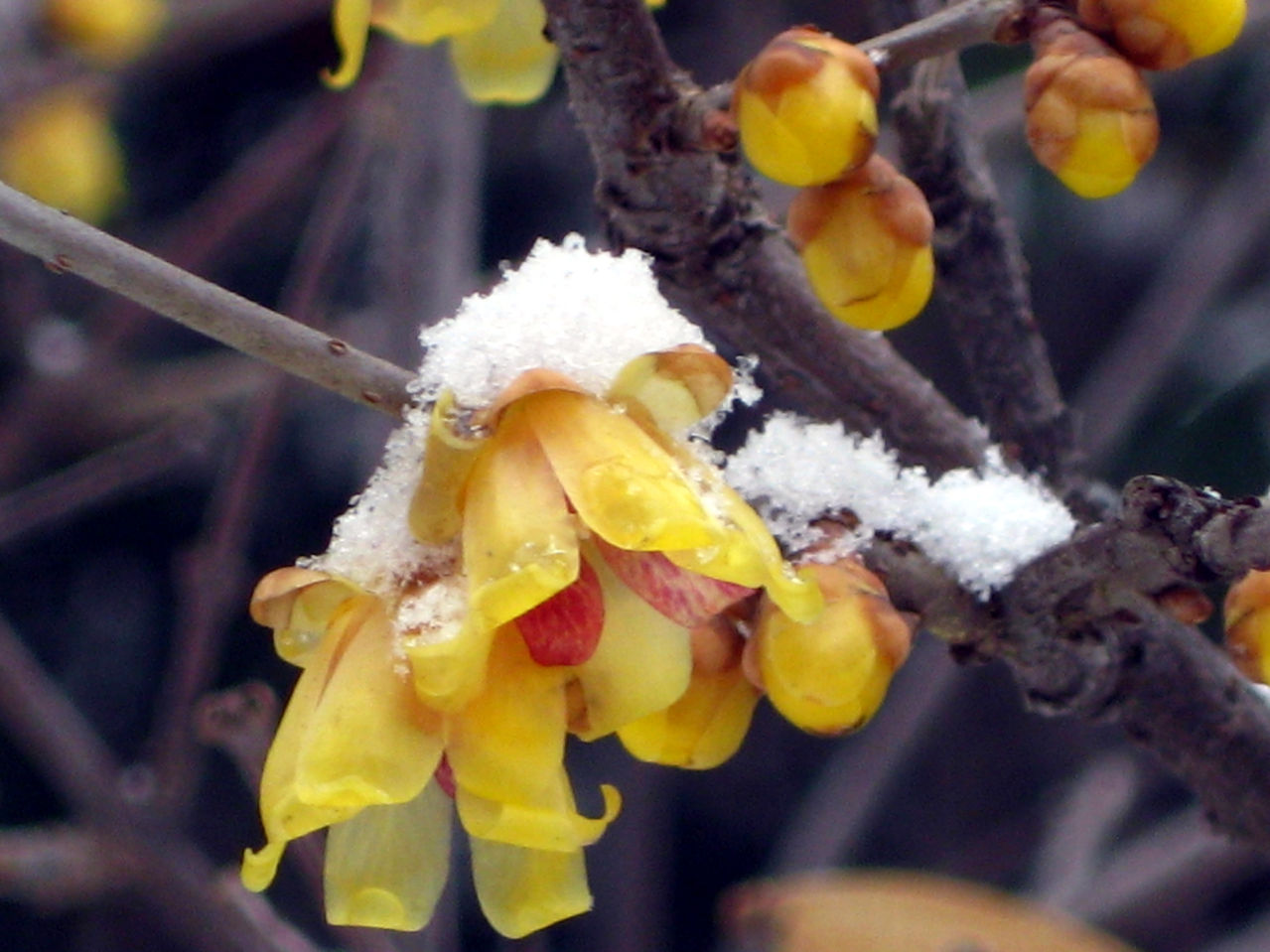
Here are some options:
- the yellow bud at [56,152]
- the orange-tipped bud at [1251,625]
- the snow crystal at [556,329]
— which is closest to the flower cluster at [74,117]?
the yellow bud at [56,152]

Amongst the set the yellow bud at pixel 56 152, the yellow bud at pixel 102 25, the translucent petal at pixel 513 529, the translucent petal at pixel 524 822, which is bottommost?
the translucent petal at pixel 524 822

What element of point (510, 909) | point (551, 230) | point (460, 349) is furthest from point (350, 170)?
point (510, 909)

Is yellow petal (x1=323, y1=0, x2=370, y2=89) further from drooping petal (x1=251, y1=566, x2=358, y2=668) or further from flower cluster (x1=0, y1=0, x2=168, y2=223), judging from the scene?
flower cluster (x1=0, y1=0, x2=168, y2=223)

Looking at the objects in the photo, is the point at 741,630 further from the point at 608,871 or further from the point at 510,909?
the point at 608,871

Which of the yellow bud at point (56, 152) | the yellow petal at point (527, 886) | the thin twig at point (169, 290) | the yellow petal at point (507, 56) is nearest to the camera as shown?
the thin twig at point (169, 290)

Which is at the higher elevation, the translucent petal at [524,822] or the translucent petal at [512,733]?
the translucent petal at [512,733]

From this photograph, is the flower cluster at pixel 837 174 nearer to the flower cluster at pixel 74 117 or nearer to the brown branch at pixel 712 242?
the brown branch at pixel 712 242
